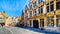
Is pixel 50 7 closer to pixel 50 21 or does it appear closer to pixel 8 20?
pixel 50 21

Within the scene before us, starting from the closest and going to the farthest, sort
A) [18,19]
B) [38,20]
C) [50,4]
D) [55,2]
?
[55,2] → [50,4] → [38,20] → [18,19]

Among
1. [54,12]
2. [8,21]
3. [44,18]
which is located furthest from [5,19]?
[54,12]

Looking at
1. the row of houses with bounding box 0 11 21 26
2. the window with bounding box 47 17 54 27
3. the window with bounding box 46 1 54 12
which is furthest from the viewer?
the row of houses with bounding box 0 11 21 26

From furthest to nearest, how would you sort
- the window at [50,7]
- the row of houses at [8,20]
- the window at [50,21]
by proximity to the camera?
the row of houses at [8,20] → the window at [50,7] → the window at [50,21]

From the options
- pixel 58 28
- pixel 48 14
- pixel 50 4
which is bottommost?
pixel 58 28

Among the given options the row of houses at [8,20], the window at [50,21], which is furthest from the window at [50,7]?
the row of houses at [8,20]

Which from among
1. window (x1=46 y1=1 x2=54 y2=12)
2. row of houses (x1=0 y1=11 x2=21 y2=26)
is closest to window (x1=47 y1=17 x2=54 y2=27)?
window (x1=46 y1=1 x2=54 y2=12)

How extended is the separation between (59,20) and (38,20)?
1252 cm

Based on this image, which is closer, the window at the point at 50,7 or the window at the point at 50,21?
the window at the point at 50,21

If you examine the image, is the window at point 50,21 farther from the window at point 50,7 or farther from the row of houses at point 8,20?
the row of houses at point 8,20

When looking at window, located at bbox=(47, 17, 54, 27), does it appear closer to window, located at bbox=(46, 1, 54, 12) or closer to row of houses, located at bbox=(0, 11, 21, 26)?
window, located at bbox=(46, 1, 54, 12)

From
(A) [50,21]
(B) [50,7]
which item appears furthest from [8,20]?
(A) [50,21]

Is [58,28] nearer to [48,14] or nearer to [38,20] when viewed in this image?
[48,14]

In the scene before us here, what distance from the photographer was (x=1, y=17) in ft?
245
